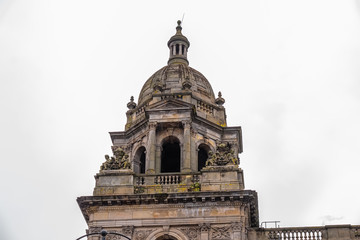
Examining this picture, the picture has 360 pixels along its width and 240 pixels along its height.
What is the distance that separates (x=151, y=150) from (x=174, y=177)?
2875 millimetres

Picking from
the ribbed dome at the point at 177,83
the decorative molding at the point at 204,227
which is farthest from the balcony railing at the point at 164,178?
the ribbed dome at the point at 177,83

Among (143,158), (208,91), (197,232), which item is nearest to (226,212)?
(197,232)

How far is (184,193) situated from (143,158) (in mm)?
6207

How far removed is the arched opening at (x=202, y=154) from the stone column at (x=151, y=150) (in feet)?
8.83

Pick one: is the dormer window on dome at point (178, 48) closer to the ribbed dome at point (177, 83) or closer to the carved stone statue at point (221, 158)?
the ribbed dome at point (177, 83)

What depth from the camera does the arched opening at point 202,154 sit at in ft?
128

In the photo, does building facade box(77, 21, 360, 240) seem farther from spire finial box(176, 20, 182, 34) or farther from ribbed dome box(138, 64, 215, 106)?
spire finial box(176, 20, 182, 34)

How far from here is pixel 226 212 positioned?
3334cm

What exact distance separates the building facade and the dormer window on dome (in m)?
4.01

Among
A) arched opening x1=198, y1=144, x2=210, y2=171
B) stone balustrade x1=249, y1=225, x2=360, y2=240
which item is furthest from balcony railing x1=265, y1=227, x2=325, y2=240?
arched opening x1=198, y1=144, x2=210, y2=171

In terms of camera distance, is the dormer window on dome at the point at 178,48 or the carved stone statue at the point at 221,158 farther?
the dormer window on dome at the point at 178,48

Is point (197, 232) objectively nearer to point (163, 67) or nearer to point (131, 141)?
point (131, 141)

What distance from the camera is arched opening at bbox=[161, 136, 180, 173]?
3925cm

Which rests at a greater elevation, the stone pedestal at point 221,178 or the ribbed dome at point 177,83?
the ribbed dome at point 177,83
